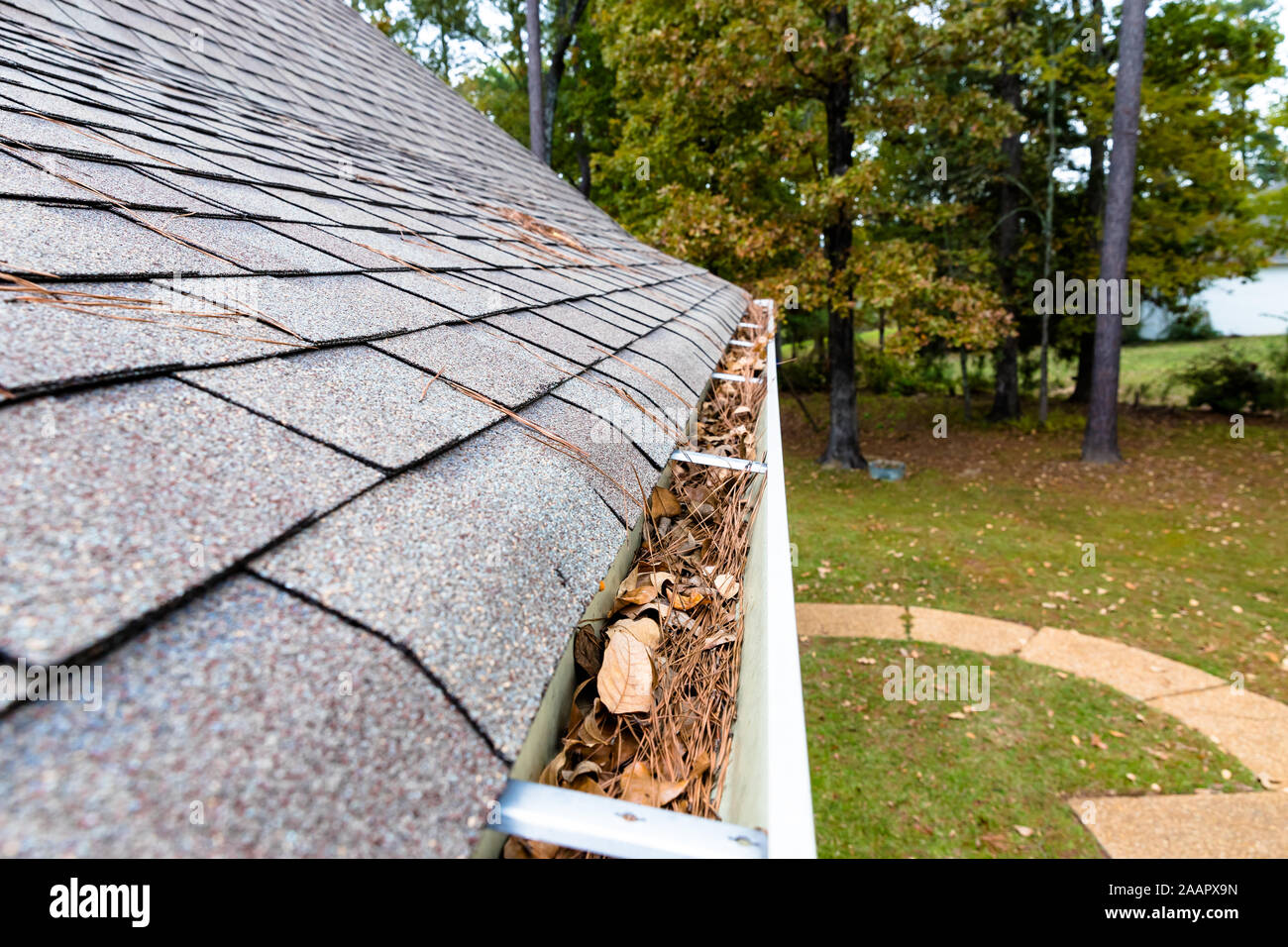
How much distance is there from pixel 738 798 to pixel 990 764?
419 centimetres

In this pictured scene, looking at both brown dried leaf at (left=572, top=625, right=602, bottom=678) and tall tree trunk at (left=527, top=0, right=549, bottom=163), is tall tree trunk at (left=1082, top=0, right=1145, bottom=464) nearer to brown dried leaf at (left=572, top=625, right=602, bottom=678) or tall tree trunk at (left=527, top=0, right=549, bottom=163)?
tall tree trunk at (left=527, top=0, right=549, bottom=163)

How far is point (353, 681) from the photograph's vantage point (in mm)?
578

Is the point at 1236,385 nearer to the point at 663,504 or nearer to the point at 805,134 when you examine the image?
the point at 805,134

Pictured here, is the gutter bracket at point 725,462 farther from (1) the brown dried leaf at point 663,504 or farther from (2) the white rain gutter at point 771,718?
(2) the white rain gutter at point 771,718

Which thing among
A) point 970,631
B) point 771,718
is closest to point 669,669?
point 771,718

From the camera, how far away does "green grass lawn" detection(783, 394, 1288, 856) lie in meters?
3.96

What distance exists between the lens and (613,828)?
27.5 inches

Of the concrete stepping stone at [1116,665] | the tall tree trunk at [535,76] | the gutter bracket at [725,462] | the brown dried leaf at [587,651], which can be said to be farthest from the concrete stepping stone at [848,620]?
the tall tree trunk at [535,76]

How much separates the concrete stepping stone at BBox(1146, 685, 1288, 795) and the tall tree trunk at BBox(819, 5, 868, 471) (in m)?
7.05

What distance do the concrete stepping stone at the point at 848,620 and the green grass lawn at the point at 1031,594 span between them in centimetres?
20

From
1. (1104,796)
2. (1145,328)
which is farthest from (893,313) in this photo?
(1145,328)

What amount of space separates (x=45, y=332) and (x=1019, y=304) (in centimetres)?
1732

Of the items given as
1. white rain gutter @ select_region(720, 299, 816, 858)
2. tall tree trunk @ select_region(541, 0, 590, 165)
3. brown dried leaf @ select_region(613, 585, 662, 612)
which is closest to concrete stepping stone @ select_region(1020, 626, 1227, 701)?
white rain gutter @ select_region(720, 299, 816, 858)
